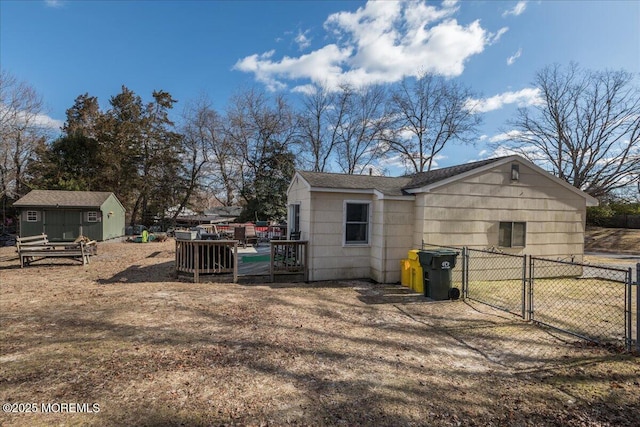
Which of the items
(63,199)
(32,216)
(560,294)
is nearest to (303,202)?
(560,294)

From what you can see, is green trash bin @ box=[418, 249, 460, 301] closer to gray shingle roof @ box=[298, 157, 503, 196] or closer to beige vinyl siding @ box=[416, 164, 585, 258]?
beige vinyl siding @ box=[416, 164, 585, 258]

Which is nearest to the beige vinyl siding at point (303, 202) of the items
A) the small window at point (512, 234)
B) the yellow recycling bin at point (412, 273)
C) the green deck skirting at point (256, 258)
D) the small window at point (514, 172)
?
the green deck skirting at point (256, 258)

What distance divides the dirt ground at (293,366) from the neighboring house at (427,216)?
2.35m

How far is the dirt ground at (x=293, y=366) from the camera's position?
2.86 m

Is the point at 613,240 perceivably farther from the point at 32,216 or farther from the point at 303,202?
the point at 32,216

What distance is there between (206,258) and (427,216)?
620 centimetres

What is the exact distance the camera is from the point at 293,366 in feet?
12.4

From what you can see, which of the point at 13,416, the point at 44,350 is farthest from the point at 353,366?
the point at 44,350

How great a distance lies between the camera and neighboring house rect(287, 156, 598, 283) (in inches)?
338

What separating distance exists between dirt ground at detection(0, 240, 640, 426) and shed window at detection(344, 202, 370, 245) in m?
2.76

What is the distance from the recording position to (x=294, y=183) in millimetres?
10789

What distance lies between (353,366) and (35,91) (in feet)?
107

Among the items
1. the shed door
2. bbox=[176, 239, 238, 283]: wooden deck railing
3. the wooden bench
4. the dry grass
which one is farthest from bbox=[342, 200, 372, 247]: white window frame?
the dry grass

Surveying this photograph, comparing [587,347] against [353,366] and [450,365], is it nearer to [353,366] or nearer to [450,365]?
[450,365]
